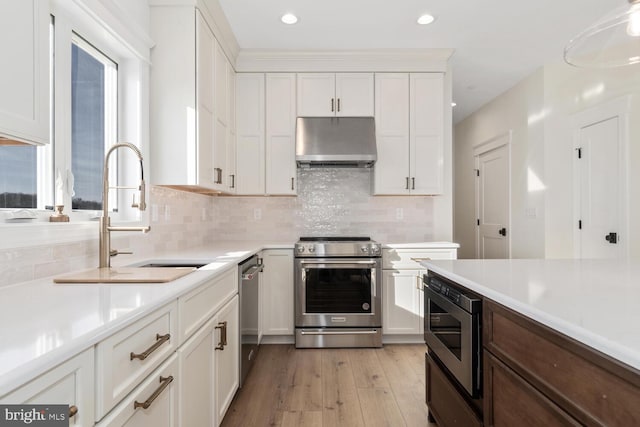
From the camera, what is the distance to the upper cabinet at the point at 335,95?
3.21m

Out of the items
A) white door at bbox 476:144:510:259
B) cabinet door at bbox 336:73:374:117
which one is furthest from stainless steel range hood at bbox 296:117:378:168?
white door at bbox 476:144:510:259

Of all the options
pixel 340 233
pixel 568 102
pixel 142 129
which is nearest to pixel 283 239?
pixel 340 233

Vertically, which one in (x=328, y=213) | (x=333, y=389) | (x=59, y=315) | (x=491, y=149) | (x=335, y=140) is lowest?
(x=333, y=389)

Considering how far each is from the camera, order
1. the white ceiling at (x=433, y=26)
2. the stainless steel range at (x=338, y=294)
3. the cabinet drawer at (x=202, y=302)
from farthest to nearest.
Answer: the stainless steel range at (x=338, y=294) < the white ceiling at (x=433, y=26) < the cabinet drawer at (x=202, y=302)

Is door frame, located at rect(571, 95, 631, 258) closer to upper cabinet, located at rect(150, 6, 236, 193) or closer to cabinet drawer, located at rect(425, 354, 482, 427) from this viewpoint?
cabinet drawer, located at rect(425, 354, 482, 427)

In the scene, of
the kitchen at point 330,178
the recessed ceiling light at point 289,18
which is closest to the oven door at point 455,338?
the kitchen at point 330,178

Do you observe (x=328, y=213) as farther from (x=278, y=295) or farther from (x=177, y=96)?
(x=177, y=96)

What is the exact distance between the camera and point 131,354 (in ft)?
2.97

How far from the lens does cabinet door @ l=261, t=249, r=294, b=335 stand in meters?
2.92

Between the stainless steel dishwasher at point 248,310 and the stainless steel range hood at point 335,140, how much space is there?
3.76 feet

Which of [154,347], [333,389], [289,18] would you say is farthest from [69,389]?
[289,18]

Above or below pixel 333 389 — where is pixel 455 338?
above

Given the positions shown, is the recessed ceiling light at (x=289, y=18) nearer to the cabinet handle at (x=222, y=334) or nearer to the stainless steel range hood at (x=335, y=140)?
the stainless steel range hood at (x=335, y=140)

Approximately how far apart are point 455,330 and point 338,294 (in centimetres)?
150
